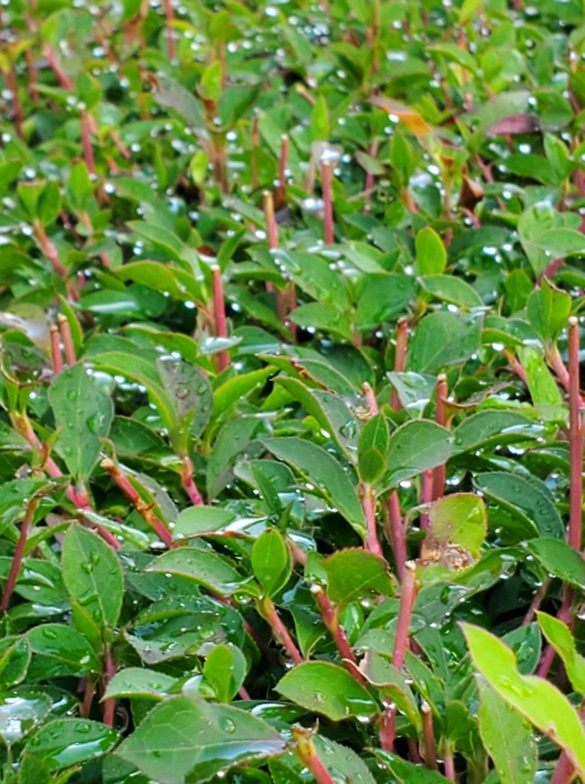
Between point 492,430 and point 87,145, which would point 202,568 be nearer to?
point 492,430

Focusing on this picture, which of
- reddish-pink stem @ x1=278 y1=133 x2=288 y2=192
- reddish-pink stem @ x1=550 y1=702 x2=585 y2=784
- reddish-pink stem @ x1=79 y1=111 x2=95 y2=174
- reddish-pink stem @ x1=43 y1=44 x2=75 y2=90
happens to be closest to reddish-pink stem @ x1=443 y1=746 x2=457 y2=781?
reddish-pink stem @ x1=550 y1=702 x2=585 y2=784

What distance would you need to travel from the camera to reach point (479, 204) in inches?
57.9

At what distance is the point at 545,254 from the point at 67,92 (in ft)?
3.51

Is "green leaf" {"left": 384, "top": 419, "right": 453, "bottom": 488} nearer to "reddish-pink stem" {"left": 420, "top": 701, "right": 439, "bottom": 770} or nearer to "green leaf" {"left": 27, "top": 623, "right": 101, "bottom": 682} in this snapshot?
"reddish-pink stem" {"left": 420, "top": 701, "right": 439, "bottom": 770}

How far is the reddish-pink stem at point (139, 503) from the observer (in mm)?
900

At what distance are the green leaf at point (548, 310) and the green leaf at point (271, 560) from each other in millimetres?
384

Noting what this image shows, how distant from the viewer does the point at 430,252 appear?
4.19ft

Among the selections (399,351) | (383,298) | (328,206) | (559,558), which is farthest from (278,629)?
(328,206)

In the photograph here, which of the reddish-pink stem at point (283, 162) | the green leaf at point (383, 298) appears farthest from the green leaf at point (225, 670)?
the reddish-pink stem at point (283, 162)

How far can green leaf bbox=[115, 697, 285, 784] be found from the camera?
→ 0.68 meters

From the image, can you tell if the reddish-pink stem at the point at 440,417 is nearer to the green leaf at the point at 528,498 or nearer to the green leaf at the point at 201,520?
the green leaf at the point at 528,498

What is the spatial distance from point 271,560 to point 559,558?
25cm

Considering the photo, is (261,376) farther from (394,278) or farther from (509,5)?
(509,5)

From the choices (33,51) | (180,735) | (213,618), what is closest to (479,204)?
(213,618)
